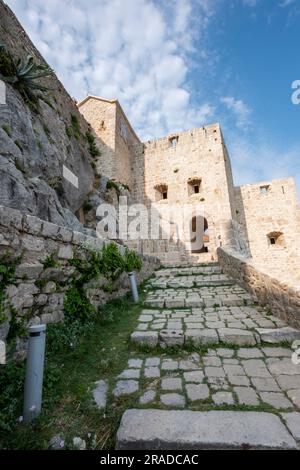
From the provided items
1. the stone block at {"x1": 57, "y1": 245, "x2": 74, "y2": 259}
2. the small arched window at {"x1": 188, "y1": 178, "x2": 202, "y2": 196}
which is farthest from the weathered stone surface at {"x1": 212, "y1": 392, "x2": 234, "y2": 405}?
the small arched window at {"x1": 188, "y1": 178, "x2": 202, "y2": 196}

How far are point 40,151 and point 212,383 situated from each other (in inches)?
313

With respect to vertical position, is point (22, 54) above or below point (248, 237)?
above

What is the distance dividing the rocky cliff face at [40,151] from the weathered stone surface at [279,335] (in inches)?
209

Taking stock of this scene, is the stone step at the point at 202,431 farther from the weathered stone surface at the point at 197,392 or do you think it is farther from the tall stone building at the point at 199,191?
the tall stone building at the point at 199,191

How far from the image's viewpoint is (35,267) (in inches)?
90.8

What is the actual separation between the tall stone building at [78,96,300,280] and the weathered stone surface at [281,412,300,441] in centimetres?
1029

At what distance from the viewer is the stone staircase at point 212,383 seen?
1.48m

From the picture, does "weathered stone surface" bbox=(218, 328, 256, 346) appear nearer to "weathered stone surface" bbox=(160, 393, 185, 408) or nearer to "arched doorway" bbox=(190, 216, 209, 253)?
"weathered stone surface" bbox=(160, 393, 185, 408)

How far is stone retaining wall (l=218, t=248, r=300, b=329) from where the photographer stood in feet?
9.63

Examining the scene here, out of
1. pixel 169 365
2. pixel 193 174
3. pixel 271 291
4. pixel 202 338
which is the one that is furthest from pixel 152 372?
pixel 193 174
